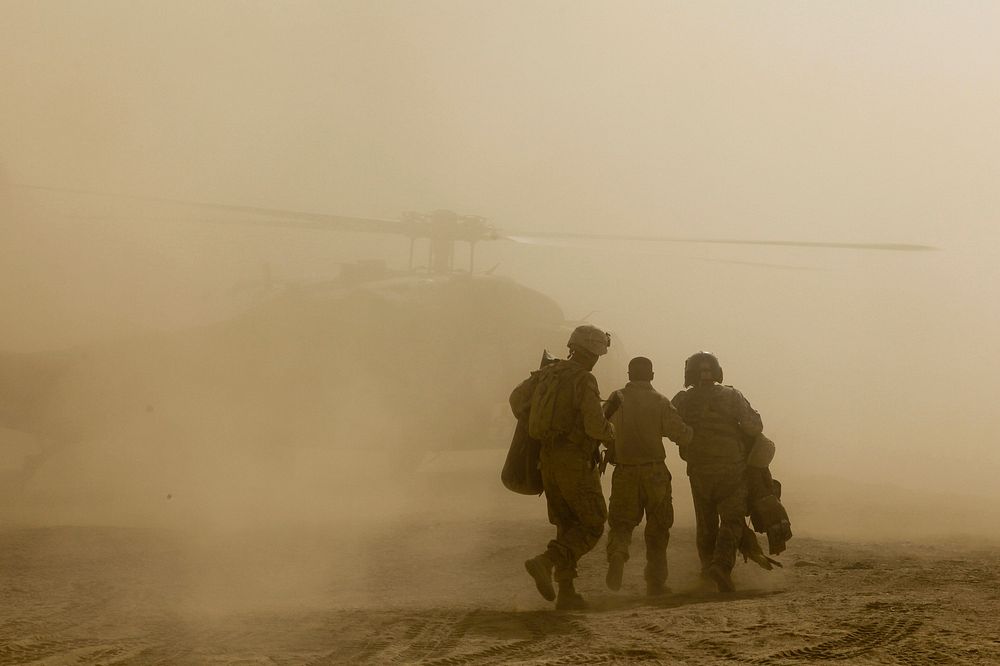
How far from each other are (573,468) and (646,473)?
2.73 feet

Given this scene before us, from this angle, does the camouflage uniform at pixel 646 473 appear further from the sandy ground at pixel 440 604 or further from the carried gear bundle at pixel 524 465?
the carried gear bundle at pixel 524 465

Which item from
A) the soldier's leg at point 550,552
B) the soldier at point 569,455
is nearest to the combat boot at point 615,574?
the soldier at point 569,455

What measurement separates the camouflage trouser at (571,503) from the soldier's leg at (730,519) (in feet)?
3.43

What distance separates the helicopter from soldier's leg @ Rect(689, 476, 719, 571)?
19.4ft

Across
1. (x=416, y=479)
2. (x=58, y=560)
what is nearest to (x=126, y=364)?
(x=416, y=479)

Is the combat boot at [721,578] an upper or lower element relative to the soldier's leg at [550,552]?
lower

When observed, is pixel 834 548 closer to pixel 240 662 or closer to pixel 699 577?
pixel 699 577

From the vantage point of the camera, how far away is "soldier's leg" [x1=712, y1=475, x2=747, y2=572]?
6.21m

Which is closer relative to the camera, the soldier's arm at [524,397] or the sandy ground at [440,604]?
the sandy ground at [440,604]

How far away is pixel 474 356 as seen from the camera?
45.5 feet

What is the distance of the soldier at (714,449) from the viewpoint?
6.48 meters

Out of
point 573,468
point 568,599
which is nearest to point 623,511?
point 573,468

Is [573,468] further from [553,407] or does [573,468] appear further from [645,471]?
[645,471]

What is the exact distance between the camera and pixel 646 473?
629 cm
